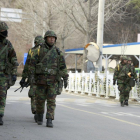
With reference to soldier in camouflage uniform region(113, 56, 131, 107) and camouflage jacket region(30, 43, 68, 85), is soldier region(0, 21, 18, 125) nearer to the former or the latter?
camouflage jacket region(30, 43, 68, 85)

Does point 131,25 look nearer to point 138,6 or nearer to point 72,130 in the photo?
point 138,6

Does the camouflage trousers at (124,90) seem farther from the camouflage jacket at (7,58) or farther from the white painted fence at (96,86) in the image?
the camouflage jacket at (7,58)

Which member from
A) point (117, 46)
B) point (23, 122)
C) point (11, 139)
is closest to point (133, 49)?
point (117, 46)

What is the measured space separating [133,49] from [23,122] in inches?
1194

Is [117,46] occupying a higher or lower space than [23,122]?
higher

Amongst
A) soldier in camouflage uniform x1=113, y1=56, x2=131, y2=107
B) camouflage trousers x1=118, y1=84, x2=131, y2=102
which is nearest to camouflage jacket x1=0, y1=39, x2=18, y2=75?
soldier in camouflage uniform x1=113, y1=56, x2=131, y2=107

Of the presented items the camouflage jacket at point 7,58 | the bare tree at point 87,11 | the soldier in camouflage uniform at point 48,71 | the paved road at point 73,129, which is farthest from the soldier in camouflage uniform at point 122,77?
the bare tree at point 87,11

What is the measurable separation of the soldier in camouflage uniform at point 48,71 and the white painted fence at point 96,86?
9202mm

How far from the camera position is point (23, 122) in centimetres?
896

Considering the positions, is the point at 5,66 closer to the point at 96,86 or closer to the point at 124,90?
the point at 124,90

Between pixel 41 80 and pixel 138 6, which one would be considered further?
pixel 138 6

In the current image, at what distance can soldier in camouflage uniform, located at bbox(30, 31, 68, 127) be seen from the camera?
8289 millimetres

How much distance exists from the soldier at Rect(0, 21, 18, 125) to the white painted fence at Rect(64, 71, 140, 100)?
9470mm

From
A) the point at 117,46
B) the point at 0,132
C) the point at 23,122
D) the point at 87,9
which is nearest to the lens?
the point at 0,132
